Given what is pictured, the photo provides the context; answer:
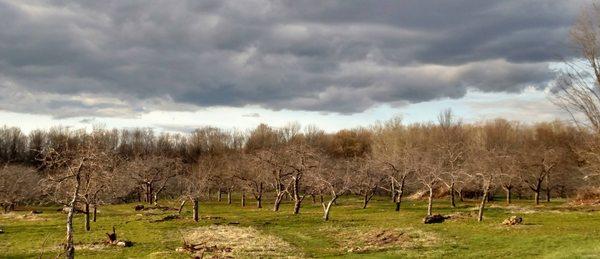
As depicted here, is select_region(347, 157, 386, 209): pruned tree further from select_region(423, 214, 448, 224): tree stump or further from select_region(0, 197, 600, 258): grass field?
select_region(423, 214, 448, 224): tree stump

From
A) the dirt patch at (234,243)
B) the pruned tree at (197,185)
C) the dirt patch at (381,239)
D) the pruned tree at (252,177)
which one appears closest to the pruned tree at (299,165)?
the pruned tree at (252,177)

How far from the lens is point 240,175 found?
107 m

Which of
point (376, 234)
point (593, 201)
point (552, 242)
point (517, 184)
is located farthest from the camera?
point (517, 184)

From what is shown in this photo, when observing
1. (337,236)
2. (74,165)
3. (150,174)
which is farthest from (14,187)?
(337,236)

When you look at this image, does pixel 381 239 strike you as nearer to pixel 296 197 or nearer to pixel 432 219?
pixel 432 219

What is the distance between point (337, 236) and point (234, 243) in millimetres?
12088

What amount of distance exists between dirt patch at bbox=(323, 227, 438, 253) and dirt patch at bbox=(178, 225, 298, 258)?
20.1 ft

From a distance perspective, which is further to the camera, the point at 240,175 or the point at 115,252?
the point at 240,175

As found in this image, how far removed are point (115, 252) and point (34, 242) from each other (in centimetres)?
1478

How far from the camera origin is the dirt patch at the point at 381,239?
144ft

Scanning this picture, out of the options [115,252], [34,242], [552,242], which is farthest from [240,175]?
[552,242]

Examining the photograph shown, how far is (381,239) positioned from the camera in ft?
158

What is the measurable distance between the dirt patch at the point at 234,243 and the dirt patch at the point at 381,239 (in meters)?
6.12

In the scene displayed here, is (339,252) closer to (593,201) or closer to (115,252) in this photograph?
(115,252)
